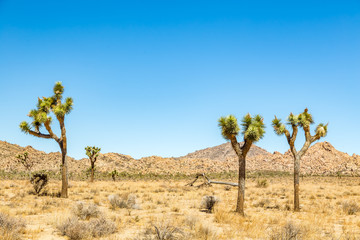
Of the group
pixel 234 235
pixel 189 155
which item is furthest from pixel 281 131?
pixel 189 155

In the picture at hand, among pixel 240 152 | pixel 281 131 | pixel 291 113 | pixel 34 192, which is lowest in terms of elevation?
pixel 34 192

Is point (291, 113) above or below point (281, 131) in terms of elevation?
above

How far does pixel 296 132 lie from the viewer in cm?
1667

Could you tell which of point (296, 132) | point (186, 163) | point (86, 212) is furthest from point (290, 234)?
point (186, 163)

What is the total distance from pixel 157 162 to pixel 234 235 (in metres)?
97.2

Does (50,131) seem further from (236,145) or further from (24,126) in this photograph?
(236,145)

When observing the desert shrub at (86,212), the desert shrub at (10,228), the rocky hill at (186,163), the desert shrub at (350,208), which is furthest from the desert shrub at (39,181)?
the rocky hill at (186,163)

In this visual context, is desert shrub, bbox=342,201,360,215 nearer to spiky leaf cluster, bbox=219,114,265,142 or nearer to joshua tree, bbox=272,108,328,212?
joshua tree, bbox=272,108,328,212

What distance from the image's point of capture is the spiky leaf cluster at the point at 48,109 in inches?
722

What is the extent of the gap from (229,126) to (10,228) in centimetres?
949

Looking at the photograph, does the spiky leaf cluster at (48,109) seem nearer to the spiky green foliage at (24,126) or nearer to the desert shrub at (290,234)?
the spiky green foliage at (24,126)

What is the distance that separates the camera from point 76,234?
878cm

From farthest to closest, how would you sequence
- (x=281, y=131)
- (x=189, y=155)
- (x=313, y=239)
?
(x=189, y=155) < (x=281, y=131) < (x=313, y=239)

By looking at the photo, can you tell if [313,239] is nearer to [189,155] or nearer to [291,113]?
[291,113]
